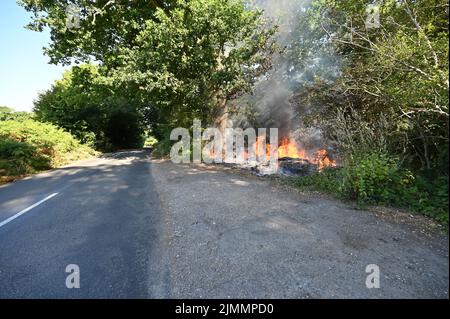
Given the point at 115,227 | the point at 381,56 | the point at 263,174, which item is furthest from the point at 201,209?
the point at 381,56

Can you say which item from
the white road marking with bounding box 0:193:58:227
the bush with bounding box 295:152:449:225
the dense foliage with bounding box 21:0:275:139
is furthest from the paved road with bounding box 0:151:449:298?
the dense foliage with bounding box 21:0:275:139

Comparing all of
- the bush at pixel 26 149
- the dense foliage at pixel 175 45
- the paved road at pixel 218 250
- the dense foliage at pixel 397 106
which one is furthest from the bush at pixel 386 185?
the bush at pixel 26 149

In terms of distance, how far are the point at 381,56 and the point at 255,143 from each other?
33.4 ft

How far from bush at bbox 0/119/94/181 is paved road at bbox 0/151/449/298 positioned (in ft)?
21.2

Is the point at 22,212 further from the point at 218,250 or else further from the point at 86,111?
the point at 86,111

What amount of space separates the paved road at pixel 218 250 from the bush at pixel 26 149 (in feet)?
21.2

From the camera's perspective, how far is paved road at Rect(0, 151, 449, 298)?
104 inches

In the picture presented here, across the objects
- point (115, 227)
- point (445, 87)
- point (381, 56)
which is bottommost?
point (115, 227)

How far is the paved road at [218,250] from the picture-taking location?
2.63 m

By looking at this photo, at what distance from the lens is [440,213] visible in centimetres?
425

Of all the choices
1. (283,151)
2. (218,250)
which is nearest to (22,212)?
(218,250)

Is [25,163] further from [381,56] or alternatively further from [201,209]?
[381,56]

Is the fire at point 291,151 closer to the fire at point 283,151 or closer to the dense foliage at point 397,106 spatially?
the fire at point 283,151

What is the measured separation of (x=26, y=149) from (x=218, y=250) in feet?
41.6
